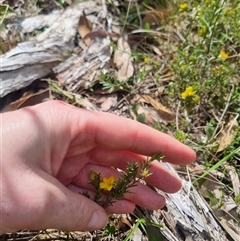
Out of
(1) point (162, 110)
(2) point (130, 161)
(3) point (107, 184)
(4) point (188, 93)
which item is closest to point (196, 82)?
(4) point (188, 93)

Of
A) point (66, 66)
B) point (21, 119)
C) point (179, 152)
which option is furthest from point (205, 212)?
point (66, 66)

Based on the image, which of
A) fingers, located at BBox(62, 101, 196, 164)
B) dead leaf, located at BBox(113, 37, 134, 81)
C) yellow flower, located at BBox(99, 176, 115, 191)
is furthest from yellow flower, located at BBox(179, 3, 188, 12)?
yellow flower, located at BBox(99, 176, 115, 191)

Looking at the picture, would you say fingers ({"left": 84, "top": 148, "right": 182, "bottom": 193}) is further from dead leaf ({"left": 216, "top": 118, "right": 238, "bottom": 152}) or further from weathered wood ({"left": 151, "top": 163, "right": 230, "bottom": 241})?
dead leaf ({"left": 216, "top": 118, "right": 238, "bottom": 152})

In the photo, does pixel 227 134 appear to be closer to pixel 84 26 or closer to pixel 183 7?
pixel 183 7

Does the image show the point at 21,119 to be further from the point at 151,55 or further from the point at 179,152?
the point at 151,55

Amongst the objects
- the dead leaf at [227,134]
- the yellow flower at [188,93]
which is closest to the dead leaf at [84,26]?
the yellow flower at [188,93]

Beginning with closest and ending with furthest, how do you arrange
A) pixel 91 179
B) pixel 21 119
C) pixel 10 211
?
pixel 10 211 < pixel 21 119 < pixel 91 179

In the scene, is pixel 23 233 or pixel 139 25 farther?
pixel 139 25
